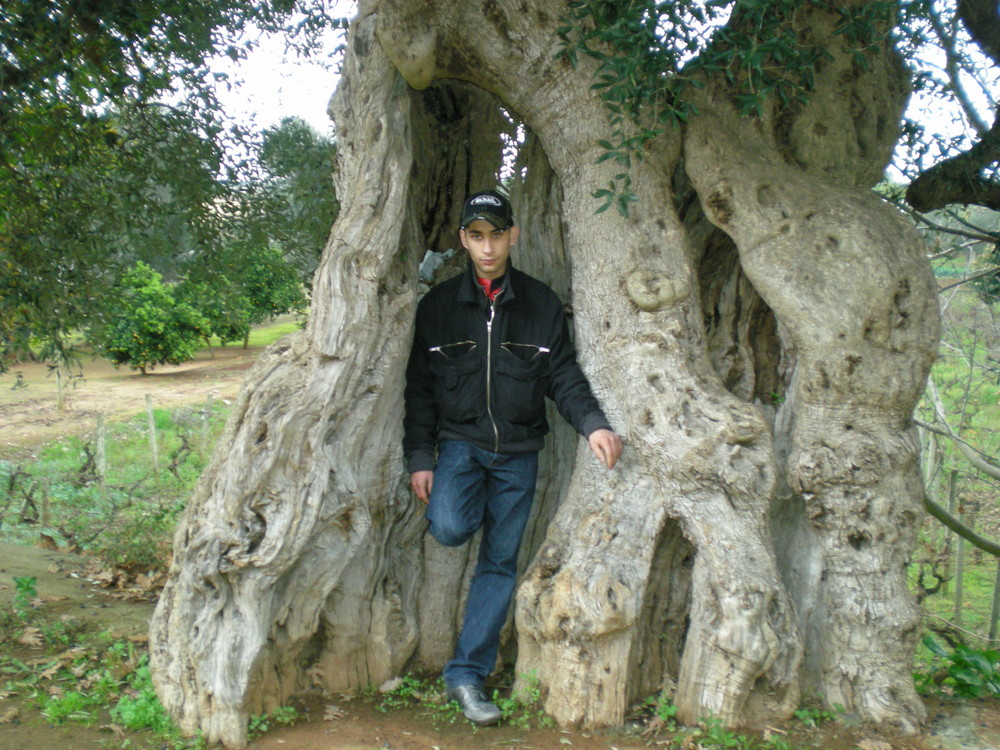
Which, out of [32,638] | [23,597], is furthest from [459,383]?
[23,597]

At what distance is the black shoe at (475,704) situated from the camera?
14.0ft

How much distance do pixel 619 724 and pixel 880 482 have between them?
1.82m

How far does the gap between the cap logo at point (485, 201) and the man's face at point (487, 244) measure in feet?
0.28

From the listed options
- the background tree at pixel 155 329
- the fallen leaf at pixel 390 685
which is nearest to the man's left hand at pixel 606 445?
the fallen leaf at pixel 390 685

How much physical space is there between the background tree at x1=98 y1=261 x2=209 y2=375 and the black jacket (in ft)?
59.6

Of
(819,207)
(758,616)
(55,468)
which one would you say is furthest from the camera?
(55,468)

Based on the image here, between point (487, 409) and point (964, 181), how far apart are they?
3552 mm

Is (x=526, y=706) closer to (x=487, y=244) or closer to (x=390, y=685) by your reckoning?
(x=390, y=685)

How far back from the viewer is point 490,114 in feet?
18.8

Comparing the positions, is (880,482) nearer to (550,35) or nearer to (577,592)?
(577,592)

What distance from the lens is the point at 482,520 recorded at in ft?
15.3

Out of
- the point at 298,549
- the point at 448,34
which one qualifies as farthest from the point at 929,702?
the point at 448,34

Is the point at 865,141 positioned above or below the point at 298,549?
above

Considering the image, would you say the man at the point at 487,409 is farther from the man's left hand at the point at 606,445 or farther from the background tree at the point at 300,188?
the background tree at the point at 300,188
